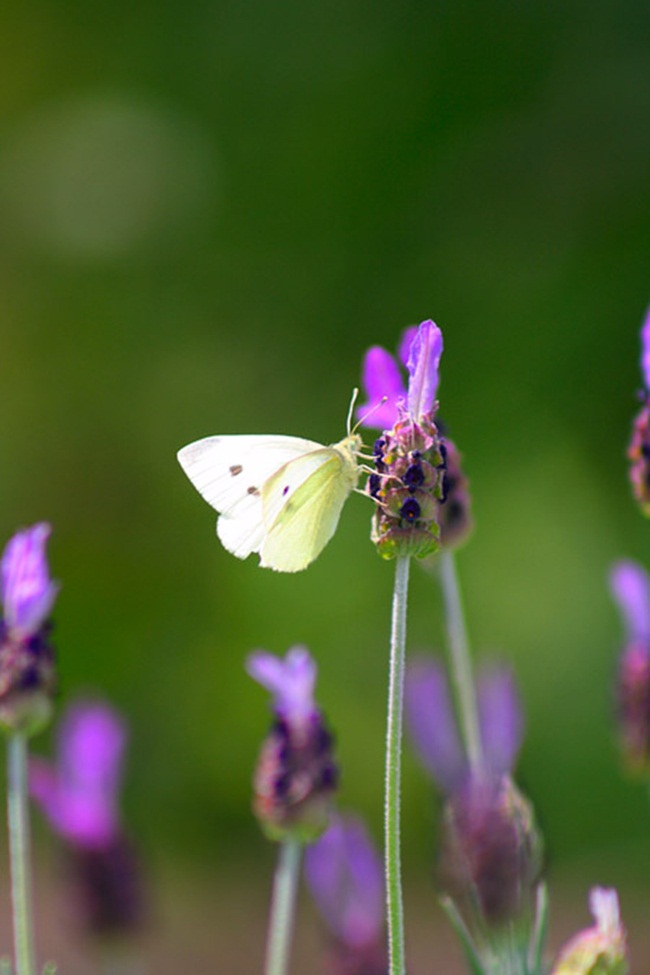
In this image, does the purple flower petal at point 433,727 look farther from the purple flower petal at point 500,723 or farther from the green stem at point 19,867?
the green stem at point 19,867

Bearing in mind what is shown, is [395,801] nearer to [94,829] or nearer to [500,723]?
[500,723]

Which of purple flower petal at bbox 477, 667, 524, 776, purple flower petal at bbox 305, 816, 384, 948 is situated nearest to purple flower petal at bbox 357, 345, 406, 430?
purple flower petal at bbox 477, 667, 524, 776

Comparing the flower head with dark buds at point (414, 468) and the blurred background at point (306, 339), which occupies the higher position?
the blurred background at point (306, 339)

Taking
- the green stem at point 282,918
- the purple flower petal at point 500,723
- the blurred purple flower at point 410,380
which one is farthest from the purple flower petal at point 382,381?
the green stem at point 282,918

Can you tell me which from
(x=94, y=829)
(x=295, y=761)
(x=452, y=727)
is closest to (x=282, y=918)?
(x=295, y=761)

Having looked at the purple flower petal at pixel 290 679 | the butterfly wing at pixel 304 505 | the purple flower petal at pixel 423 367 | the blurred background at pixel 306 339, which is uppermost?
the blurred background at pixel 306 339

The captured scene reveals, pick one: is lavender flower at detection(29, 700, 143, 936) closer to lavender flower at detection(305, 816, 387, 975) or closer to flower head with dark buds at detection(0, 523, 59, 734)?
lavender flower at detection(305, 816, 387, 975)
